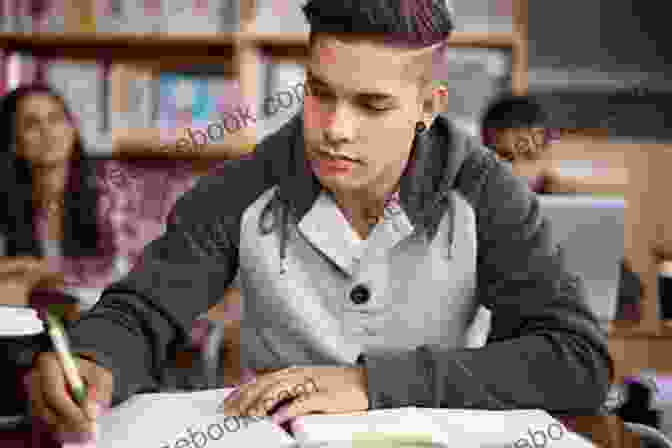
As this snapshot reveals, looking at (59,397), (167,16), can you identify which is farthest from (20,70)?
(59,397)

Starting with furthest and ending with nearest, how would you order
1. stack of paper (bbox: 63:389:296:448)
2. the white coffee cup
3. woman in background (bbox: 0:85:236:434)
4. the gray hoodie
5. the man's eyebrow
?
woman in background (bbox: 0:85:236:434), the gray hoodie, the man's eyebrow, the white coffee cup, stack of paper (bbox: 63:389:296:448)

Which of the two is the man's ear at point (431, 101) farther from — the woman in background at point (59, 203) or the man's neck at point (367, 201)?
the woman in background at point (59, 203)

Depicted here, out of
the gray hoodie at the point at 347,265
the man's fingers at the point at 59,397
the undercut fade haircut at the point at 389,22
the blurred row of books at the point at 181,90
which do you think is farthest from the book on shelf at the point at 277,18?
the man's fingers at the point at 59,397

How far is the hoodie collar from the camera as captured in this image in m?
1.32

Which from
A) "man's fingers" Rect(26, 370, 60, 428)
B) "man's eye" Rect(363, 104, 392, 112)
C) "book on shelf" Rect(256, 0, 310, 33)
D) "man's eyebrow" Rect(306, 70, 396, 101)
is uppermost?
"man's eyebrow" Rect(306, 70, 396, 101)

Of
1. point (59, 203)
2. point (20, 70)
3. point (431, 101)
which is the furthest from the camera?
point (20, 70)

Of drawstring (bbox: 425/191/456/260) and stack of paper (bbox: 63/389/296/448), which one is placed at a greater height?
drawstring (bbox: 425/191/456/260)

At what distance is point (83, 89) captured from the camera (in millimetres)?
3594

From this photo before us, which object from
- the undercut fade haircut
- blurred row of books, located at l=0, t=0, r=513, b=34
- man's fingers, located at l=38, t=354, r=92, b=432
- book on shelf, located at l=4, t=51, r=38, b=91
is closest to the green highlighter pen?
man's fingers, located at l=38, t=354, r=92, b=432

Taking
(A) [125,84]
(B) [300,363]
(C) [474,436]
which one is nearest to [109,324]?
(B) [300,363]

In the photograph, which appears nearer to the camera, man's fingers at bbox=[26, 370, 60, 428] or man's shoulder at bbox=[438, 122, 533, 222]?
man's fingers at bbox=[26, 370, 60, 428]

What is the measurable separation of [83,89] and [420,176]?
2555 millimetres

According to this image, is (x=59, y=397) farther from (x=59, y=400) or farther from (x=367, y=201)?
(x=367, y=201)

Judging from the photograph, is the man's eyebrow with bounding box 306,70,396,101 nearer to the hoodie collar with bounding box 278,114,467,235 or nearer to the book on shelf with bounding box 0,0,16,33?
the hoodie collar with bounding box 278,114,467,235
